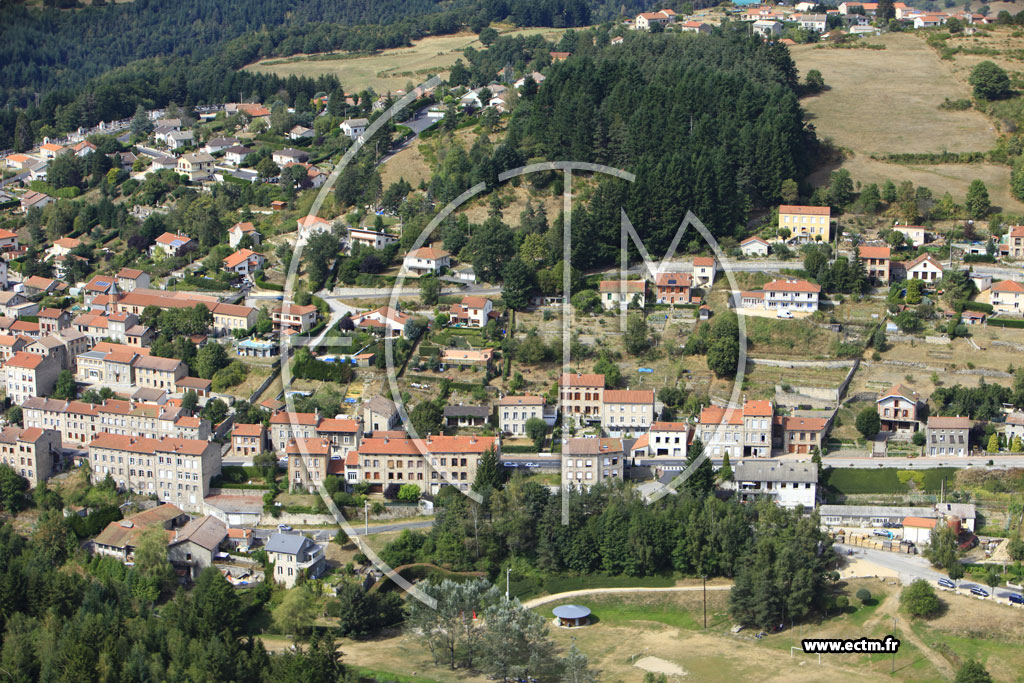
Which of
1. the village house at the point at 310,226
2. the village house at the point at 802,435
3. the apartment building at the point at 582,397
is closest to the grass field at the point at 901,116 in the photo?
the village house at the point at 802,435

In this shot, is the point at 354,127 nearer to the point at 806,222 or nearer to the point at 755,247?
the point at 755,247

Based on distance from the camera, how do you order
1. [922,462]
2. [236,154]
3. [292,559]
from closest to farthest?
[292,559] < [922,462] < [236,154]

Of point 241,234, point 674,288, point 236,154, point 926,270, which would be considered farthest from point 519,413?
point 236,154

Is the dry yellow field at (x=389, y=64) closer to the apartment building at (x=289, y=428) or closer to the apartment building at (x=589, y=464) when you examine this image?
the apartment building at (x=289, y=428)

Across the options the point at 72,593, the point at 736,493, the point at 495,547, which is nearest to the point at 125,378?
the point at 72,593

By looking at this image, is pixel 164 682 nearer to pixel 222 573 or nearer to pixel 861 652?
pixel 222 573

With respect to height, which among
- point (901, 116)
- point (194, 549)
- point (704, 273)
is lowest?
point (194, 549)

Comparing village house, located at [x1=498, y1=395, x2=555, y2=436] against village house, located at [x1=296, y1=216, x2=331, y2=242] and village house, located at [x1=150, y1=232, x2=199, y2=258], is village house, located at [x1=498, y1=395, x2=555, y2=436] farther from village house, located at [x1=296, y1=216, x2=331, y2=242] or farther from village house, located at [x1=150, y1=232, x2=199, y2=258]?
village house, located at [x1=150, y1=232, x2=199, y2=258]
